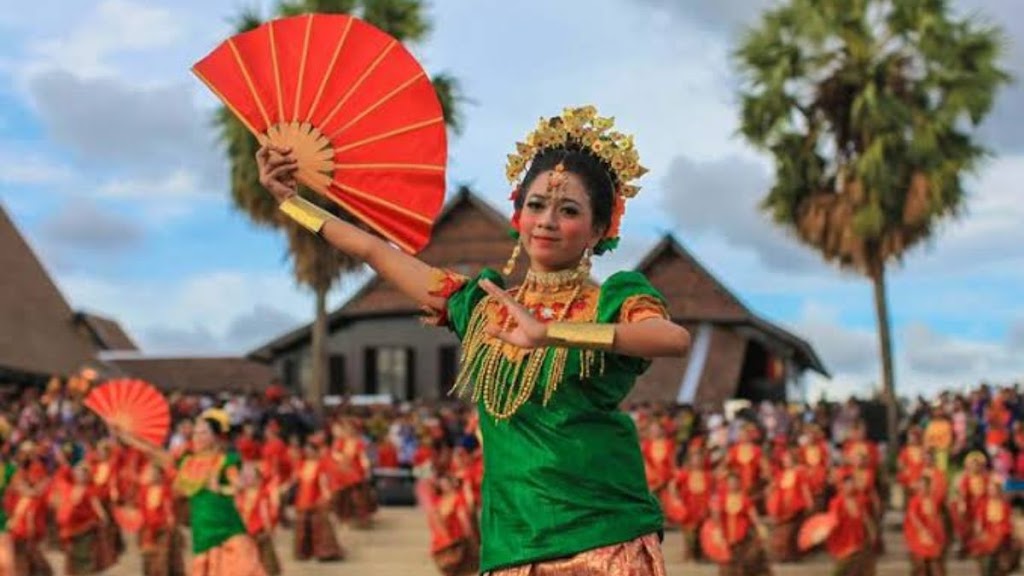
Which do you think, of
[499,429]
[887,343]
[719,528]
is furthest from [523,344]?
[887,343]

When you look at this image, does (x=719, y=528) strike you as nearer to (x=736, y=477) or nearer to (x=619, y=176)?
(x=736, y=477)

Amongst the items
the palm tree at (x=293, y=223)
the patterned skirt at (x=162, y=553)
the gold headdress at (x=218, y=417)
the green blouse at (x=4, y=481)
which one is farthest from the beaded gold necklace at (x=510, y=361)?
the palm tree at (x=293, y=223)

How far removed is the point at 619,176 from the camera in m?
3.50

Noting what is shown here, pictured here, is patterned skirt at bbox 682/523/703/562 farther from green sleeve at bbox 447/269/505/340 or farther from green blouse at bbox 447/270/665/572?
green blouse at bbox 447/270/665/572

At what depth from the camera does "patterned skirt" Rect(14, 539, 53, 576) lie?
15664 millimetres

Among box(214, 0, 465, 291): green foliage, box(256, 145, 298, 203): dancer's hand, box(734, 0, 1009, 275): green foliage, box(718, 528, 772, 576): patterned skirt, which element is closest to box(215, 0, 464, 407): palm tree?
box(214, 0, 465, 291): green foliage

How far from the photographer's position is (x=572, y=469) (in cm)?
329

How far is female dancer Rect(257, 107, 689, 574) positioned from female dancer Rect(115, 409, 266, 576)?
7.14 meters

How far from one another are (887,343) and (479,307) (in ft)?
64.0

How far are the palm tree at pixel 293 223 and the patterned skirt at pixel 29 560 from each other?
9250mm

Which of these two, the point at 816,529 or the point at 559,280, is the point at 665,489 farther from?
the point at 559,280

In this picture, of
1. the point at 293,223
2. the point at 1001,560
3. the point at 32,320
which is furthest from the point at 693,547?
the point at 32,320

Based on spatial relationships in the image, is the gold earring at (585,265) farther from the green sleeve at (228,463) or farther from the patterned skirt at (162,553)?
the patterned skirt at (162,553)

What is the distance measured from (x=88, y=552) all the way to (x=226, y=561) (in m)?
6.85
